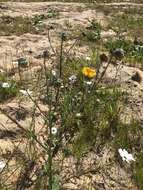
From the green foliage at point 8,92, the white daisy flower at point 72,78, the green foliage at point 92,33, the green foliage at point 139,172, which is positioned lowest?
the green foliage at point 92,33

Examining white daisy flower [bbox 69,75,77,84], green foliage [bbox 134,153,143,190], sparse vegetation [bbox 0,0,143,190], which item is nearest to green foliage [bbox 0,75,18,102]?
Result: sparse vegetation [bbox 0,0,143,190]

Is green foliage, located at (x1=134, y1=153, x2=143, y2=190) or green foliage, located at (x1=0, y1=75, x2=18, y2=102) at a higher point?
green foliage, located at (x1=0, y1=75, x2=18, y2=102)

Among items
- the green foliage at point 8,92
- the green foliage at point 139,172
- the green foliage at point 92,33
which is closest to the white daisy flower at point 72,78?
the green foliage at point 8,92

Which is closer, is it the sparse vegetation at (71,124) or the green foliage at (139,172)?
the sparse vegetation at (71,124)

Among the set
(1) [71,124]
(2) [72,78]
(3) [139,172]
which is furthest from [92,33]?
(3) [139,172]

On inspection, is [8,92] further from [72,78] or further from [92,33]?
[92,33]

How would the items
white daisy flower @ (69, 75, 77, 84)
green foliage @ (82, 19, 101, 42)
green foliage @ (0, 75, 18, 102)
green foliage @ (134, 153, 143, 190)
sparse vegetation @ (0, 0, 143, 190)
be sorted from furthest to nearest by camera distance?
green foliage @ (82, 19, 101, 42), green foliage @ (0, 75, 18, 102), white daisy flower @ (69, 75, 77, 84), green foliage @ (134, 153, 143, 190), sparse vegetation @ (0, 0, 143, 190)

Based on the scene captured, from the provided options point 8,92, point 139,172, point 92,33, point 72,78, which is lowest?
point 92,33

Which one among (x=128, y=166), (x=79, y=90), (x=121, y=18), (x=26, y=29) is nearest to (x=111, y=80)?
(x=79, y=90)

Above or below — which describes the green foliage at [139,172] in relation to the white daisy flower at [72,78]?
below

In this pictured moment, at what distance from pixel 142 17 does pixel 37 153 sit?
849 cm

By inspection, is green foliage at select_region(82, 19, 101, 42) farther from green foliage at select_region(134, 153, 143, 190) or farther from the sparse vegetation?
green foliage at select_region(134, 153, 143, 190)

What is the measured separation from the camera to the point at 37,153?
4.30 meters

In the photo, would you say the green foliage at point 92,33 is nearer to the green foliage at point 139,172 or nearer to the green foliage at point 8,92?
the green foliage at point 8,92
